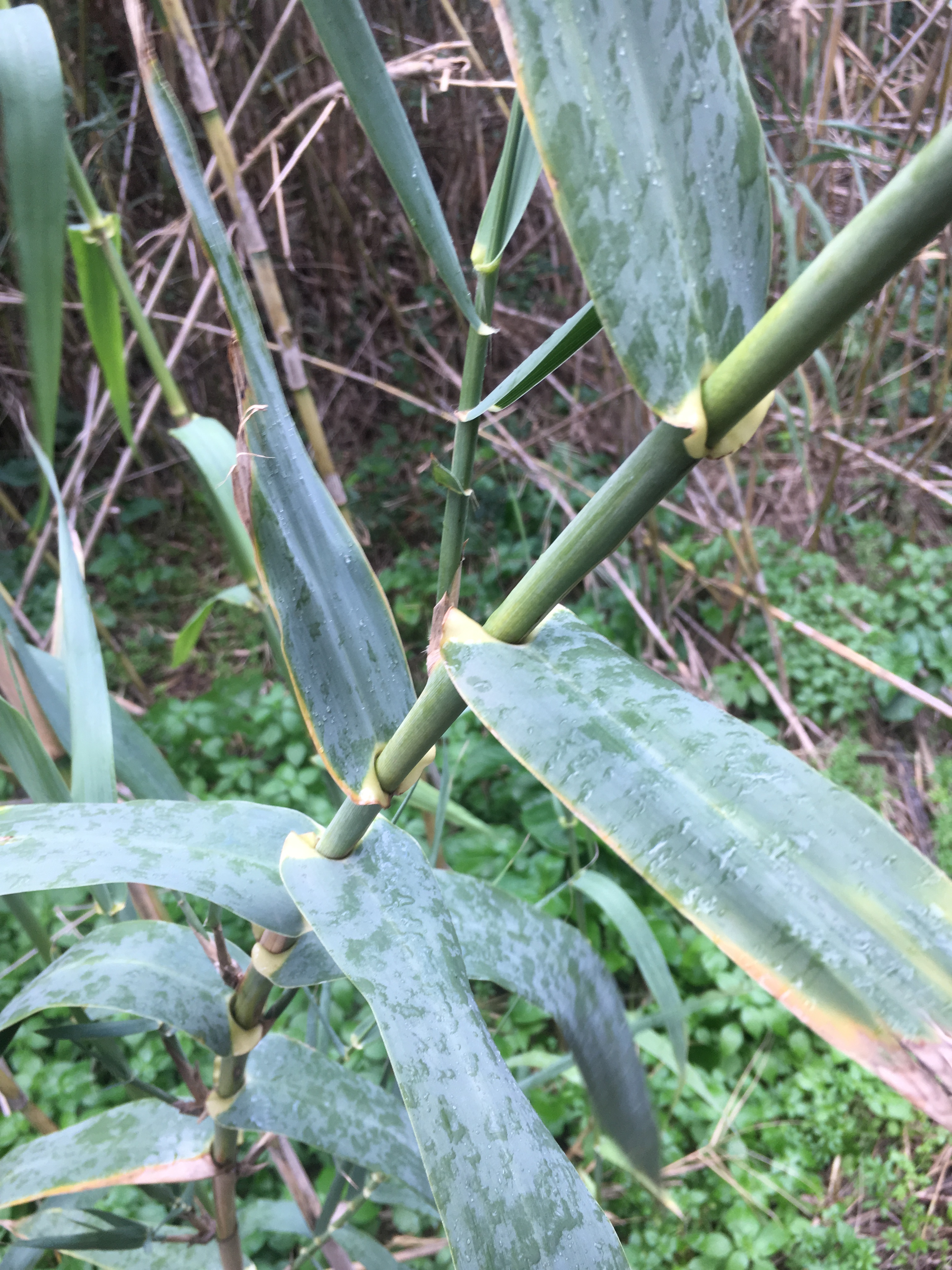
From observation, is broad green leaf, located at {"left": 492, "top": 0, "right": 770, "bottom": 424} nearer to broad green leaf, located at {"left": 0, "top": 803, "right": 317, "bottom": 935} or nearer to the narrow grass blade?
broad green leaf, located at {"left": 0, "top": 803, "right": 317, "bottom": 935}

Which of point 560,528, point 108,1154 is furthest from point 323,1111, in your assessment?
point 560,528

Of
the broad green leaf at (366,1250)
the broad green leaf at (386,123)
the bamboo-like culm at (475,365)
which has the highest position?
the broad green leaf at (386,123)

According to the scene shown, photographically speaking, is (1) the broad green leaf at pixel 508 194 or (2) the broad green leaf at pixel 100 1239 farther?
(2) the broad green leaf at pixel 100 1239

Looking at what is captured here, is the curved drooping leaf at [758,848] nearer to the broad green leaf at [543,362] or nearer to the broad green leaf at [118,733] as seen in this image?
the broad green leaf at [543,362]

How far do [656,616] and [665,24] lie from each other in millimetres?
1330

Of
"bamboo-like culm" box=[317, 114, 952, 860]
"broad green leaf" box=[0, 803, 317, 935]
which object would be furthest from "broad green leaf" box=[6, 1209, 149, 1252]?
"bamboo-like culm" box=[317, 114, 952, 860]

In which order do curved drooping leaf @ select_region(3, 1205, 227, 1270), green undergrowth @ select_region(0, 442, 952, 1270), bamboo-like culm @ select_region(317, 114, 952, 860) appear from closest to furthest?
bamboo-like culm @ select_region(317, 114, 952, 860)
curved drooping leaf @ select_region(3, 1205, 227, 1270)
green undergrowth @ select_region(0, 442, 952, 1270)

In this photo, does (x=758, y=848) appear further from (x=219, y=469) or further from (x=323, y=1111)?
(x=219, y=469)

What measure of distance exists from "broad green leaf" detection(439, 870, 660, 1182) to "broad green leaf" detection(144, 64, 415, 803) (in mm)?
125

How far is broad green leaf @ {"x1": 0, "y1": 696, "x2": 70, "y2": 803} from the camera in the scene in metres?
0.36

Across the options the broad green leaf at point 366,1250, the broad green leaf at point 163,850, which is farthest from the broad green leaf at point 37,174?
the broad green leaf at point 366,1250

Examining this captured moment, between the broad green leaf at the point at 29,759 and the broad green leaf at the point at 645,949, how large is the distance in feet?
1.34

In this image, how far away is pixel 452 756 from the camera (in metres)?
1.27

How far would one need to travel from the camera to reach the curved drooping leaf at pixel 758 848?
0.12 meters
